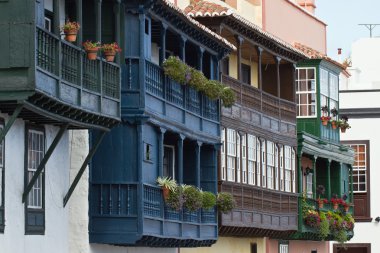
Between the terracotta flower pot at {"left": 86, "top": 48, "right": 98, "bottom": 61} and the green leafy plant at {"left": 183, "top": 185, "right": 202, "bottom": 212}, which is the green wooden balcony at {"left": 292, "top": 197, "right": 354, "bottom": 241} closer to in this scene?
the green leafy plant at {"left": 183, "top": 185, "right": 202, "bottom": 212}

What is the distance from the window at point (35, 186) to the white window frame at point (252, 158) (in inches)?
590

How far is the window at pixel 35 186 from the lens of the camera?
90.3 feet

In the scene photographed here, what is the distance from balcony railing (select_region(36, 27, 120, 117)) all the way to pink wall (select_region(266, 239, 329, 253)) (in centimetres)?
A: 1936

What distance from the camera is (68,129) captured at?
29250 mm

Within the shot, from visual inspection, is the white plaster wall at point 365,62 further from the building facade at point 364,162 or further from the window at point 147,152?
the window at point 147,152

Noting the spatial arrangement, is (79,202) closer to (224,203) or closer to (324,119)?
(224,203)

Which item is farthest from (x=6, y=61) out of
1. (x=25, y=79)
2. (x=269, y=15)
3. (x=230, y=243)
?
(x=269, y=15)

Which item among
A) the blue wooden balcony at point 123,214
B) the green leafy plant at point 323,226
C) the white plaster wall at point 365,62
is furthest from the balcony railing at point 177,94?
the white plaster wall at point 365,62

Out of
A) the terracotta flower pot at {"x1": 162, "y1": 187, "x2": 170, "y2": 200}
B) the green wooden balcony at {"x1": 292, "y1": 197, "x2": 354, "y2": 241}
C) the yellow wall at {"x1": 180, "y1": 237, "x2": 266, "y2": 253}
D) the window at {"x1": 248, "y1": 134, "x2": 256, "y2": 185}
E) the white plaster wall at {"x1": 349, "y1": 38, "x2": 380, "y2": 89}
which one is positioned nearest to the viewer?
the terracotta flower pot at {"x1": 162, "y1": 187, "x2": 170, "y2": 200}

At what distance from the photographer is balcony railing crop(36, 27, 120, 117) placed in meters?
25.3

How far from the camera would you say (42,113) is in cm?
2589

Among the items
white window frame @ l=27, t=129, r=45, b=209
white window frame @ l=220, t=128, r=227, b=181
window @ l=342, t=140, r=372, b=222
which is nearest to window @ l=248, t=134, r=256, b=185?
white window frame @ l=220, t=128, r=227, b=181

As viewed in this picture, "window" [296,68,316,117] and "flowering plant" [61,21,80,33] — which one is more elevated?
"window" [296,68,316,117]

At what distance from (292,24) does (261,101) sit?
8871 millimetres
